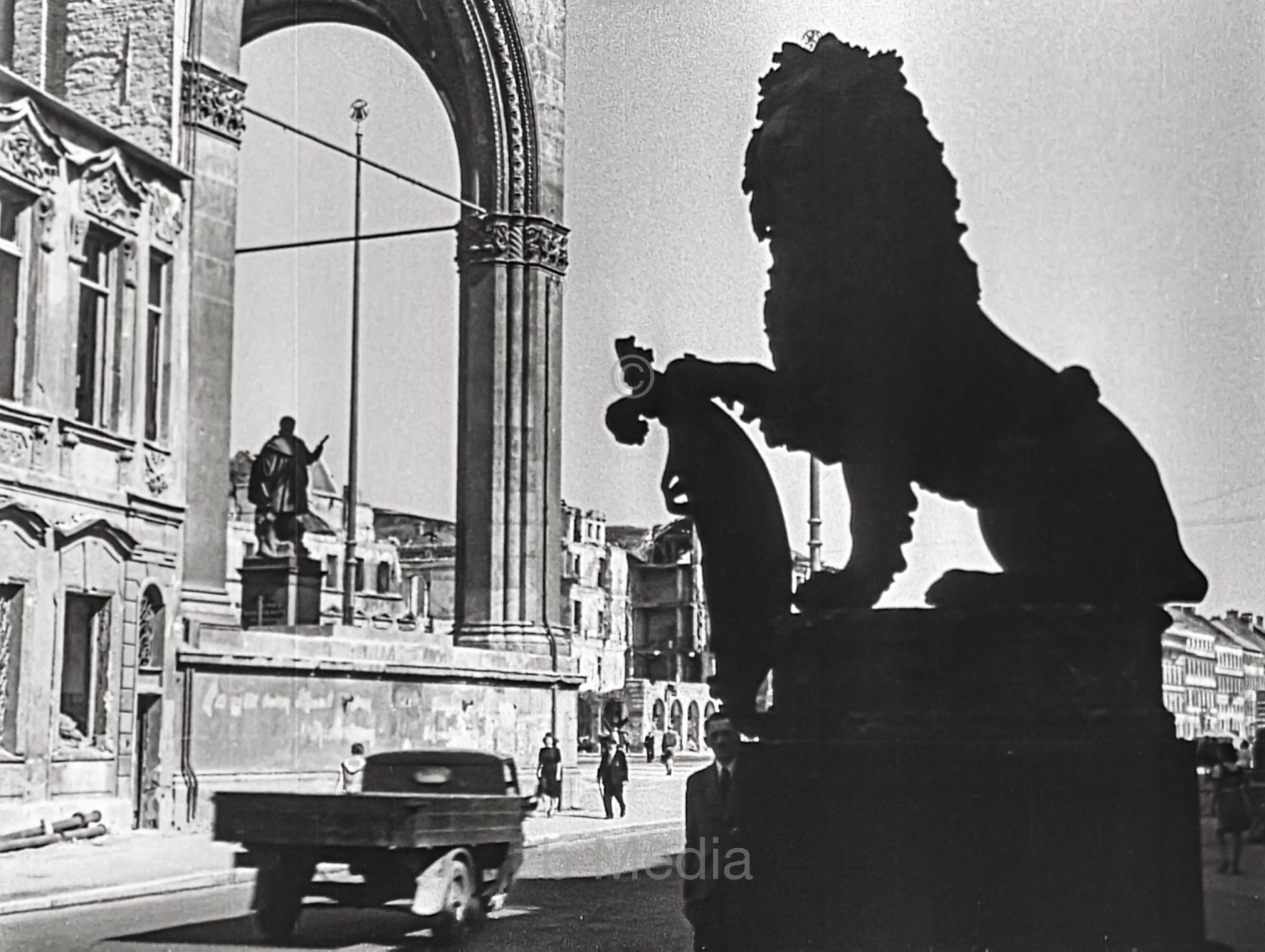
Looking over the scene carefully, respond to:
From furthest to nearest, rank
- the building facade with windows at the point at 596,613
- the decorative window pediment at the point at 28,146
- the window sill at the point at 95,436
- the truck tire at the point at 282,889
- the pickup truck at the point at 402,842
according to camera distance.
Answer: the window sill at the point at 95,436, the decorative window pediment at the point at 28,146, the building facade with windows at the point at 596,613, the truck tire at the point at 282,889, the pickup truck at the point at 402,842

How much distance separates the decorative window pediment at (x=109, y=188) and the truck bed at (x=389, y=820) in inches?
164

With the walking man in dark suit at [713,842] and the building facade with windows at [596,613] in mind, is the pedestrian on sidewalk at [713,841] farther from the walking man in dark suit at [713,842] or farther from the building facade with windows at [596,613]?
the building facade with windows at [596,613]

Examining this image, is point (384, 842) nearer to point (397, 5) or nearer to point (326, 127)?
point (326, 127)

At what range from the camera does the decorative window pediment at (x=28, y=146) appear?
314 inches

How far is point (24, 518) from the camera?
Result: 328 inches

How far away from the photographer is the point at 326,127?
289 inches

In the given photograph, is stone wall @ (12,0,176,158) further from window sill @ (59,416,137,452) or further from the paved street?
the paved street

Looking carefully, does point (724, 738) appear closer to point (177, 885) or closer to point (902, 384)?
point (902, 384)

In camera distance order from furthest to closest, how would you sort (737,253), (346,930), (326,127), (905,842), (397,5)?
1. (397,5)
2. (326,127)
3. (737,253)
4. (346,930)
5. (905,842)

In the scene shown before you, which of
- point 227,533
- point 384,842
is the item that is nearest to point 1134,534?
point 384,842

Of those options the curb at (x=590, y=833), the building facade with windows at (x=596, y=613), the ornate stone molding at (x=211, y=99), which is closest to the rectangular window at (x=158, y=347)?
the ornate stone molding at (x=211, y=99)

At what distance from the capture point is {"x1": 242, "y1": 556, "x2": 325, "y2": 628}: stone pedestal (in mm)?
8758

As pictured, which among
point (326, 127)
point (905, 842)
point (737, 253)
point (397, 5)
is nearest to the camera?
A: point (905, 842)

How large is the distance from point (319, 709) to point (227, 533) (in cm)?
446
